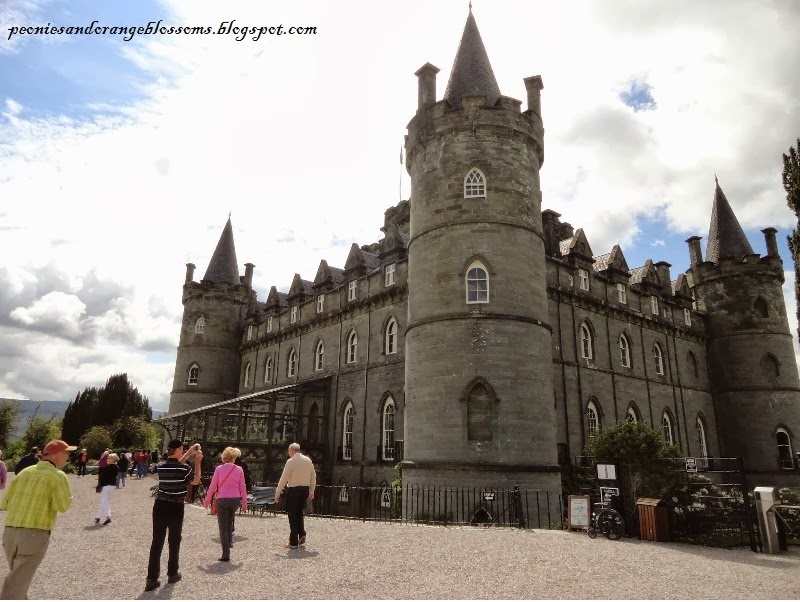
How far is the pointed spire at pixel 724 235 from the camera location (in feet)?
112

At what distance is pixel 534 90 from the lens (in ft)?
72.7

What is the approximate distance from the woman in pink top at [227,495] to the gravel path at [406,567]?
396 mm

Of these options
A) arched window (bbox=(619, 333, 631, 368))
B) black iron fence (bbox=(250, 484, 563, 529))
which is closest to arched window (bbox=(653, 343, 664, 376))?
arched window (bbox=(619, 333, 631, 368))

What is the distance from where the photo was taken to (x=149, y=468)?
1414 inches

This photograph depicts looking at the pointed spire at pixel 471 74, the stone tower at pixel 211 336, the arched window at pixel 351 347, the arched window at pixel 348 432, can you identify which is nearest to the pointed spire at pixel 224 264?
the stone tower at pixel 211 336

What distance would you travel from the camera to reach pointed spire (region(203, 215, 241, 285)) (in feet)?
134

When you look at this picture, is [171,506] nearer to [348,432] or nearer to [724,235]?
[348,432]

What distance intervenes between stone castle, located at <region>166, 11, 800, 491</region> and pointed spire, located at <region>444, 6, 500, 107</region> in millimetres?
90

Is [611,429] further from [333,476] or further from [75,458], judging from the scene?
[75,458]

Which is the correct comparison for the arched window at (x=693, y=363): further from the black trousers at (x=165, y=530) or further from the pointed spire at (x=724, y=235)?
the black trousers at (x=165, y=530)

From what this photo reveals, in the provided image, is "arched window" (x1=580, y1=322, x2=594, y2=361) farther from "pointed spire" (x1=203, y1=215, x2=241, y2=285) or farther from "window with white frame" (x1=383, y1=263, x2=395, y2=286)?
"pointed spire" (x1=203, y1=215, x2=241, y2=285)

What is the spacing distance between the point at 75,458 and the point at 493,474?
33297mm

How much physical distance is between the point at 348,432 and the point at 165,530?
20.7 meters

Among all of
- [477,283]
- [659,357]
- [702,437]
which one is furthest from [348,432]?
[702,437]
